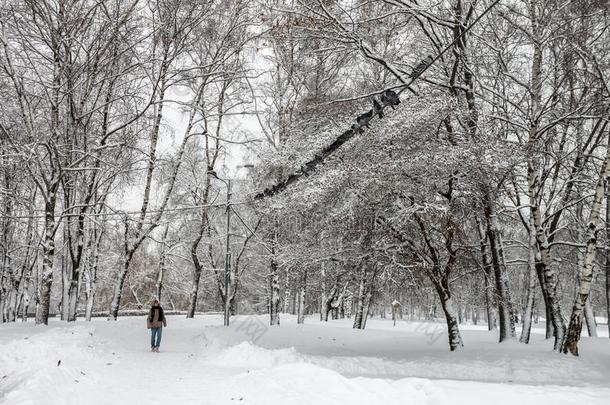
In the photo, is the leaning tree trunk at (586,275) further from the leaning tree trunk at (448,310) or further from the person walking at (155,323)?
the person walking at (155,323)

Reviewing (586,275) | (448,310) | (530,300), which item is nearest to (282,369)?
(448,310)

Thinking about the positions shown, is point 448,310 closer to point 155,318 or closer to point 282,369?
point 282,369

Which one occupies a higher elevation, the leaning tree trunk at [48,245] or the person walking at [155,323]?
the leaning tree trunk at [48,245]

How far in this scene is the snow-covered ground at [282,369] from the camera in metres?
6.94

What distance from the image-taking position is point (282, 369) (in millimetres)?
8469

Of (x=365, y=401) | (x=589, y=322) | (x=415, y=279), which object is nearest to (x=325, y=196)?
(x=415, y=279)

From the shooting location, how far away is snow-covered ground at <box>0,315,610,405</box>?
694 centimetres

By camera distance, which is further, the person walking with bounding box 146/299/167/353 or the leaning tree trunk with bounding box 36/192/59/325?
the person walking with bounding box 146/299/167/353

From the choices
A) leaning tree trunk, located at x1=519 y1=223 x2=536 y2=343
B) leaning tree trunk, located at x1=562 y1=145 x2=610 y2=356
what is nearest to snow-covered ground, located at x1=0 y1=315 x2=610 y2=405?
leaning tree trunk, located at x1=562 y1=145 x2=610 y2=356

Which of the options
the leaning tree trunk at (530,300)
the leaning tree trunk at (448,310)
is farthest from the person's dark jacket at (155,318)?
the leaning tree trunk at (530,300)

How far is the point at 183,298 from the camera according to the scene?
51750 millimetres

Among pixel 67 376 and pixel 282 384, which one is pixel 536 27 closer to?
pixel 282 384

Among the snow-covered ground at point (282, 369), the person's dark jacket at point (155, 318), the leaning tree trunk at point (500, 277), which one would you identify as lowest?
the snow-covered ground at point (282, 369)

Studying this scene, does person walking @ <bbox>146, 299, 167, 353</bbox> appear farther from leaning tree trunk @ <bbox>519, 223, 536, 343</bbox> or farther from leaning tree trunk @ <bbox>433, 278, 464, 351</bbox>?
leaning tree trunk @ <bbox>519, 223, 536, 343</bbox>
